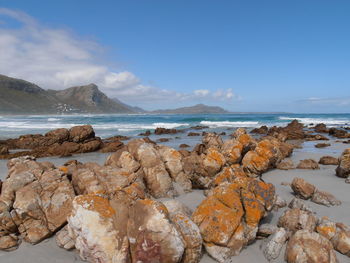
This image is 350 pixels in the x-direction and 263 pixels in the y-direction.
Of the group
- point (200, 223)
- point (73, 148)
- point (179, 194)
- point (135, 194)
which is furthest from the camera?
point (73, 148)

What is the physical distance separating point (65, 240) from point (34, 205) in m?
0.91

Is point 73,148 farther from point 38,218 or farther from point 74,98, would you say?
point 74,98

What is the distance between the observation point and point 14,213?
13.5 ft

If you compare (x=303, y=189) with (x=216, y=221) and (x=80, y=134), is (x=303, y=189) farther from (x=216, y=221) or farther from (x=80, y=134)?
(x=80, y=134)

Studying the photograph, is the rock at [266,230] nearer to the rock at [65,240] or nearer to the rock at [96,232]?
the rock at [96,232]

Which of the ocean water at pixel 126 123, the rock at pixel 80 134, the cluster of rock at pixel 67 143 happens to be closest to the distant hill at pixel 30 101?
the ocean water at pixel 126 123

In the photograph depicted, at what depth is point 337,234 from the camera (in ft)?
12.3

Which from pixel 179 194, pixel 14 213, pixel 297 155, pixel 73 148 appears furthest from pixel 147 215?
pixel 73 148

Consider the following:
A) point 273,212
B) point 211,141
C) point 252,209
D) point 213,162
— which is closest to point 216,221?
point 252,209

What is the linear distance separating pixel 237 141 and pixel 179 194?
10.4 ft

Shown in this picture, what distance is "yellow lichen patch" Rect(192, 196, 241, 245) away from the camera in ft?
12.0

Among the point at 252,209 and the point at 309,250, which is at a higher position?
the point at 252,209

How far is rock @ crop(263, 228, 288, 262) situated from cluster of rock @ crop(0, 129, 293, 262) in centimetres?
28

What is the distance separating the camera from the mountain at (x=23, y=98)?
401 feet
